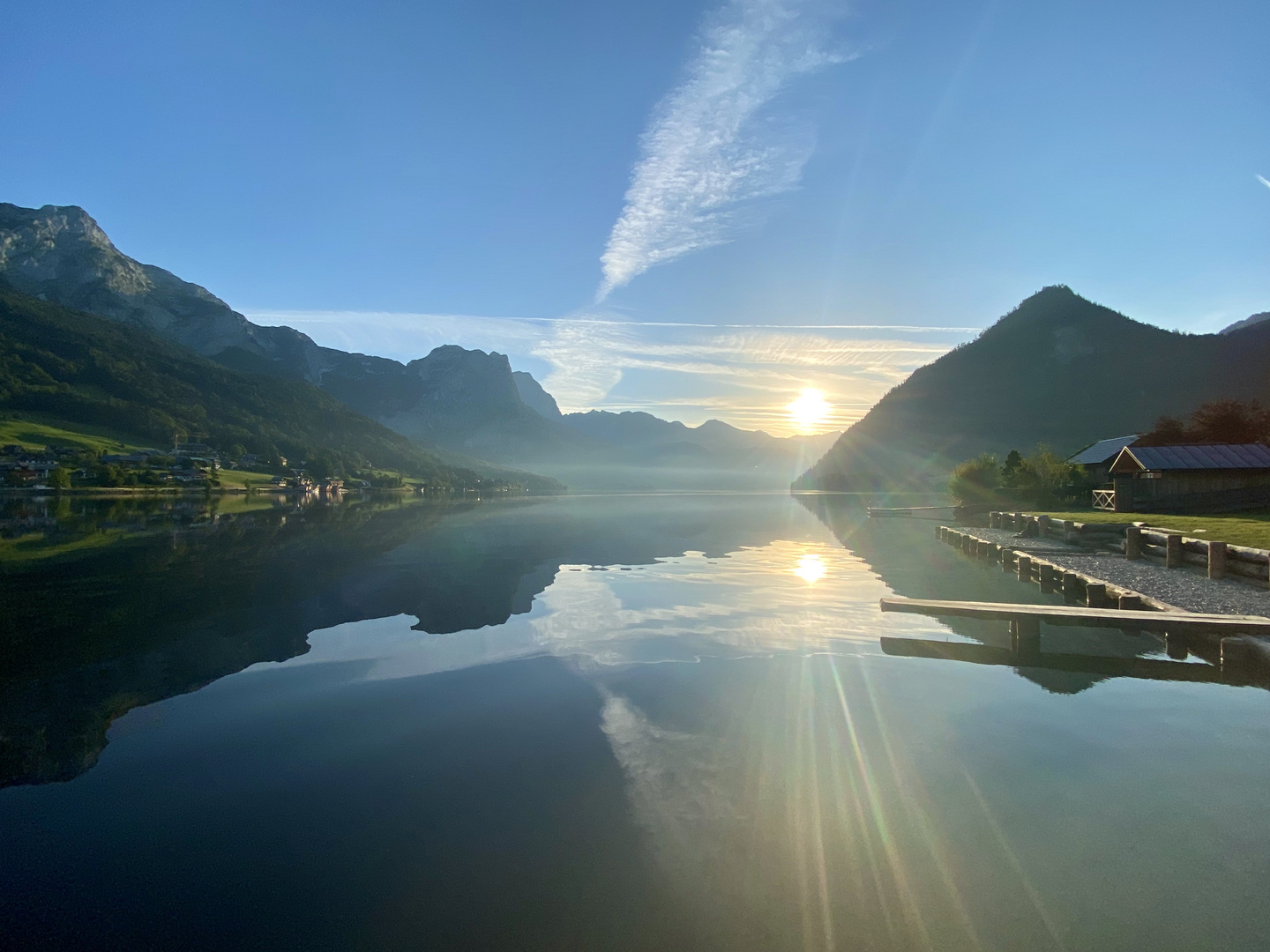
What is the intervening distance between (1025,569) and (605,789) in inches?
1045

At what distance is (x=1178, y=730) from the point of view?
1089cm

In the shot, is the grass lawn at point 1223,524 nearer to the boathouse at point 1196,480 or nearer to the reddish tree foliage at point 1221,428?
the boathouse at point 1196,480

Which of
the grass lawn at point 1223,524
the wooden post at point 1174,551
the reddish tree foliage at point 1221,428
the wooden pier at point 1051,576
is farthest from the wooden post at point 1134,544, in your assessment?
the reddish tree foliage at point 1221,428

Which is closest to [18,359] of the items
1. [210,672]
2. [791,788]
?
[210,672]

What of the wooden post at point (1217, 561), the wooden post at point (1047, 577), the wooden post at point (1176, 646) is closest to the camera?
the wooden post at point (1176, 646)

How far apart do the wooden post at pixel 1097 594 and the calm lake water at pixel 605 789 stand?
6.93ft

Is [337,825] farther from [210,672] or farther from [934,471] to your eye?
[934,471]

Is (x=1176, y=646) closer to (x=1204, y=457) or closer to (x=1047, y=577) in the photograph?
(x=1047, y=577)

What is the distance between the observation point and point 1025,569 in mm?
28703

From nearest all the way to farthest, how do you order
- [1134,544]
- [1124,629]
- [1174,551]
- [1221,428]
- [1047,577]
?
[1124,629] → [1174,551] → [1047,577] → [1134,544] → [1221,428]

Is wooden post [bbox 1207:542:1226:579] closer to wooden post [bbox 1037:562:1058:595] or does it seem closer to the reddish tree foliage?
wooden post [bbox 1037:562:1058:595]

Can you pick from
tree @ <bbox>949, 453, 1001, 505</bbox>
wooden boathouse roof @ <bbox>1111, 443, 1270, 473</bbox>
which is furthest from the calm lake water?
tree @ <bbox>949, 453, 1001, 505</bbox>

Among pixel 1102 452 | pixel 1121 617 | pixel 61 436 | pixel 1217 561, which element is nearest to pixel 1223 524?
pixel 1217 561

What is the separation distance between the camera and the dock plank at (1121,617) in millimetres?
14469
